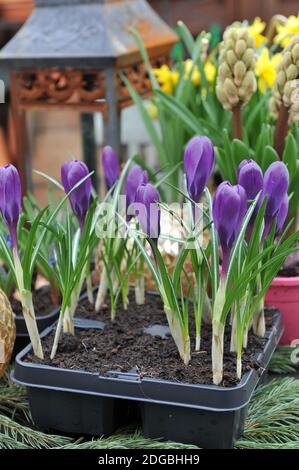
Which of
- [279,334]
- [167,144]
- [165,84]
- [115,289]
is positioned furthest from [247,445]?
[165,84]

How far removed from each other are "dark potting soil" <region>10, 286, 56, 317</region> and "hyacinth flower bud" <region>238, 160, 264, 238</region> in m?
0.44

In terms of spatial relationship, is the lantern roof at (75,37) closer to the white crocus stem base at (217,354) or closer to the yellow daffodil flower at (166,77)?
the yellow daffodil flower at (166,77)

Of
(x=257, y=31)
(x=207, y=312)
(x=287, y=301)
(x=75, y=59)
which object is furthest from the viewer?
(x=257, y=31)

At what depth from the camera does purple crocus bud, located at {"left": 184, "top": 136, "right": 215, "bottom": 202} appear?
87 centimetres

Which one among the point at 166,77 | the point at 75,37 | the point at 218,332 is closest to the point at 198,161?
the point at 218,332

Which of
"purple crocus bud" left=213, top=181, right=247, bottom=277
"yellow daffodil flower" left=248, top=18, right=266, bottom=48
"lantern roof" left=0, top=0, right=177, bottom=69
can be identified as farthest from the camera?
"yellow daffodil flower" left=248, top=18, right=266, bottom=48

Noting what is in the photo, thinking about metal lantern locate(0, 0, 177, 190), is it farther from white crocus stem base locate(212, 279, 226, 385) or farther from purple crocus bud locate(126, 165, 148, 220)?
white crocus stem base locate(212, 279, 226, 385)

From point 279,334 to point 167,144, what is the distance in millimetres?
526

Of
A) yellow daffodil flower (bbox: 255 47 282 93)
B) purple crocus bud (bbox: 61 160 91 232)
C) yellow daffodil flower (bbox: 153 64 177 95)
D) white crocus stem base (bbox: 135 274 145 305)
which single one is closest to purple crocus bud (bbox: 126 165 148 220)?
purple crocus bud (bbox: 61 160 91 232)

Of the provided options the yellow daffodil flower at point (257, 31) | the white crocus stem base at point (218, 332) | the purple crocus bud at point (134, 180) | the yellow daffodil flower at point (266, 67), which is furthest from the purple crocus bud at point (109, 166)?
the yellow daffodil flower at point (257, 31)

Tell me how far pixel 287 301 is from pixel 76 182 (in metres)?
0.41

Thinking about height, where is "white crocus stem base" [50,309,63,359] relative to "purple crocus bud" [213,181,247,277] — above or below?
below

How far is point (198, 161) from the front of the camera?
0.87m

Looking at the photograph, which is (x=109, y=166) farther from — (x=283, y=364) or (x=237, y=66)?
(x=283, y=364)
